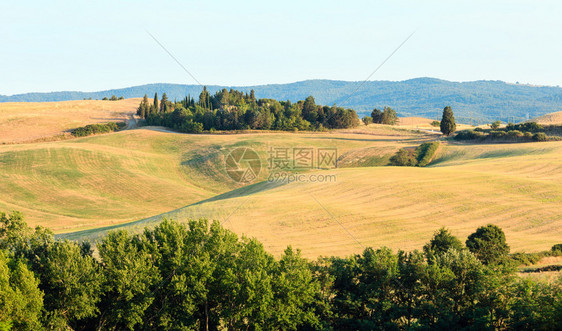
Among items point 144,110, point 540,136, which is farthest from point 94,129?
point 540,136

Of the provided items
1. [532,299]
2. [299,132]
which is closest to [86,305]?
[532,299]

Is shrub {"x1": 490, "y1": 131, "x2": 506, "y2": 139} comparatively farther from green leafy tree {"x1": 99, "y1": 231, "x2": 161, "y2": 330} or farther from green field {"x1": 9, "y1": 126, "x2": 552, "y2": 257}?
green leafy tree {"x1": 99, "y1": 231, "x2": 161, "y2": 330}

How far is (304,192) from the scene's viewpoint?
186ft

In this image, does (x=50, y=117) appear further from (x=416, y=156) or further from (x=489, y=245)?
(x=489, y=245)

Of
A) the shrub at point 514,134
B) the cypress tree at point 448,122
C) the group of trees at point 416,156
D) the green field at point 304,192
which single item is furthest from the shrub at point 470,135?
the group of trees at point 416,156

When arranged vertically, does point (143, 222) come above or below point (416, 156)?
below

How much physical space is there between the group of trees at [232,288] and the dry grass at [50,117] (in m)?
103

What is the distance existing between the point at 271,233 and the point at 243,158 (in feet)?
202

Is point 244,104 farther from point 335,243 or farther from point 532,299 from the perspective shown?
point 532,299

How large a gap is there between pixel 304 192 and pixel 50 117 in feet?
392

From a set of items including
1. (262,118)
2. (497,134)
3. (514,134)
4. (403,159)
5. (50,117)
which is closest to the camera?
(403,159)

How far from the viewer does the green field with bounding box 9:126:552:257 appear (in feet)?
142

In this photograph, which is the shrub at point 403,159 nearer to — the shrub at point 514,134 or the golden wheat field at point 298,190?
the golden wheat field at point 298,190

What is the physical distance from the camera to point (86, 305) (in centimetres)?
2703
